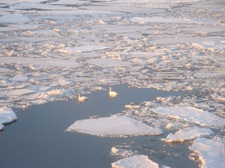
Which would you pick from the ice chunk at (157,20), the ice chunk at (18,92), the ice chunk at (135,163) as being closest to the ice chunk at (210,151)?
the ice chunk at (135,163)

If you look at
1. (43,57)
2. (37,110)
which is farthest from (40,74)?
(37,110)

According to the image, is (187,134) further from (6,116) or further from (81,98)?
(6,116)

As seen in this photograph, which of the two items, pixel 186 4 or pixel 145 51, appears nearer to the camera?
pixel 145 51

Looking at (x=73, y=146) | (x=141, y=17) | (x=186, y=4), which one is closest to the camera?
(x=73, y=146)

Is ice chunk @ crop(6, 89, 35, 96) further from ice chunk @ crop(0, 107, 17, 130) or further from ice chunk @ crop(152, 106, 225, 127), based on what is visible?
ice chunk @ crop(152, 106, 225, 127)

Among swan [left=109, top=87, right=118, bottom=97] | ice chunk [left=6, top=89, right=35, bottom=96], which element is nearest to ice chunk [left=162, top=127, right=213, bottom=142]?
swan [left=109, top=87, right=118, bottom=97]

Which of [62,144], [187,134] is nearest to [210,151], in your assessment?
[187,134]

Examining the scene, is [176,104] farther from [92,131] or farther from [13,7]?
[13,7]
